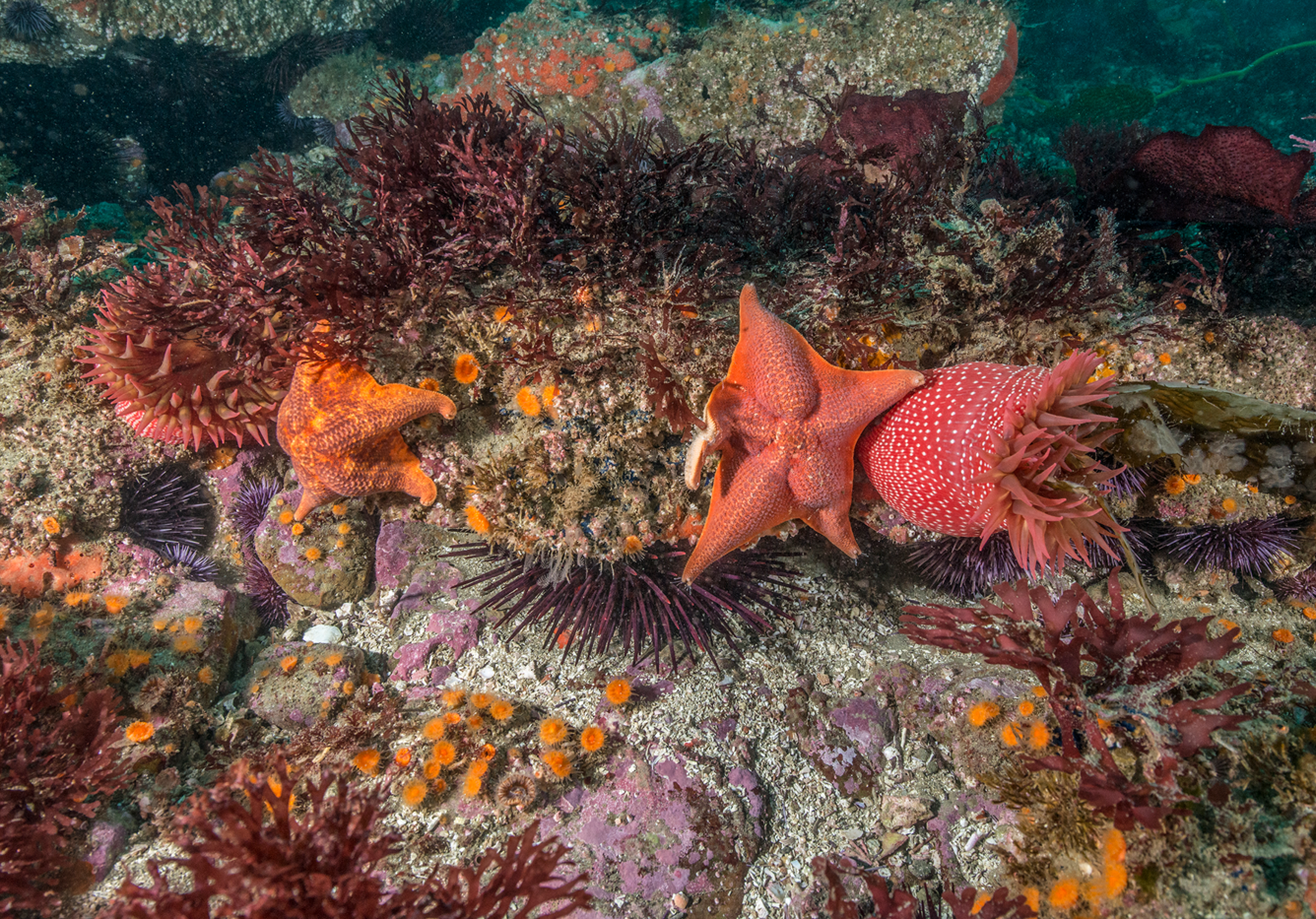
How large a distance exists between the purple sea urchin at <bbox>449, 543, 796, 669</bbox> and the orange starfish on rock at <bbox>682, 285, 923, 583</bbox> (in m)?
0.69

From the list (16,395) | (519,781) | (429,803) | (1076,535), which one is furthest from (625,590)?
(16,395)

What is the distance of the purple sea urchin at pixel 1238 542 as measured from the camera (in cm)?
426

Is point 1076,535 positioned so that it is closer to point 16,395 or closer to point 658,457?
point 658,457

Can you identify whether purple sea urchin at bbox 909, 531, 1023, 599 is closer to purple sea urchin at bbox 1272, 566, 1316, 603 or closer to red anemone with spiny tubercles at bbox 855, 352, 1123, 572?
red anemone with spiny tubercles at bbox 855, 352, 1123, 572

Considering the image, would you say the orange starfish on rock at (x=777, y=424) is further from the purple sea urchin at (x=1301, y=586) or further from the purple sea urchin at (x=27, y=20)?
the purple sea urchin at (x=27, y=20)

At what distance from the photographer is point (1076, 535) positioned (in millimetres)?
2768

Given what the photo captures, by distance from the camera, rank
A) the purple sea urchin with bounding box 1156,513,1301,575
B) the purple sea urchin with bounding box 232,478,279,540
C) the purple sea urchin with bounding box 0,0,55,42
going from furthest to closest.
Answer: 1. the purple sea urchin with bounding box 0,0,55,42
2. the purple sea urchin with bounding box 232,478,279,540
3. the purple sea urchin with bounding box 1156,513,1301,575

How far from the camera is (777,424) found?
9.95 ft

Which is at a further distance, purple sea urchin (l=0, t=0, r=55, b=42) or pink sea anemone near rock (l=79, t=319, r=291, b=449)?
purple sea urchin (l=0, t=0, r=55, b=42)

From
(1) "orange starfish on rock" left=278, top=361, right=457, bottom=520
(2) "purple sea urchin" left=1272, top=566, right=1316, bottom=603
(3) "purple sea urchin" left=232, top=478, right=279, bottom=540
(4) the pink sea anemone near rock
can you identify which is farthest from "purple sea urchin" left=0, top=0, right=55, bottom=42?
(2) "purple sea urchin" left=1272, top=566, right=1316, bottom=603

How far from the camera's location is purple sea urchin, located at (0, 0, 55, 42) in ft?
31.7

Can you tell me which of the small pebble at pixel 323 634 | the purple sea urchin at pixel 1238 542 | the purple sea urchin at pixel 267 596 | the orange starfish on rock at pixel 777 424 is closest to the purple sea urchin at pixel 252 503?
the purple sea urchin at pixel 267 596

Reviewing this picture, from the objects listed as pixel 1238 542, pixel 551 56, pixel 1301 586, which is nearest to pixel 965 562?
pixel 1238 542

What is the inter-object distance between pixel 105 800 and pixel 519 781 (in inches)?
93.9
